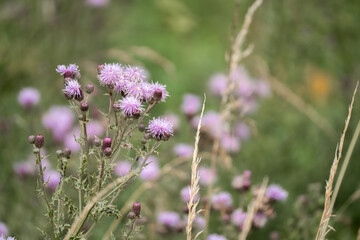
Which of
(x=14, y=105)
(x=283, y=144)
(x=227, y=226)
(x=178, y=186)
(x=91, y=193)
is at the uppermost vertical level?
(x=14, y=105)

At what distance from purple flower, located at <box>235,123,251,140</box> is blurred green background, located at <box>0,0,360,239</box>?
2.5 inches

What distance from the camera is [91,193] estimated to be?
138 centimetres

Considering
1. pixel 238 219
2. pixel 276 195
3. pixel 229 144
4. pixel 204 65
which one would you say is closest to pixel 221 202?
pixel 238 219

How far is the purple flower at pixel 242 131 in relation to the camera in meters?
3.11

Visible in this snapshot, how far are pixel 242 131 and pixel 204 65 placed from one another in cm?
154

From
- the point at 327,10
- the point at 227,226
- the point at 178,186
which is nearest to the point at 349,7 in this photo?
the point at 327,10

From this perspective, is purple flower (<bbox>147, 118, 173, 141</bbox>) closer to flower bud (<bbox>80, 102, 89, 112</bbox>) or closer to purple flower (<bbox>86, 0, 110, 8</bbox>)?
flower bud (<bbox>80, 102, 89, 112</bbox>)

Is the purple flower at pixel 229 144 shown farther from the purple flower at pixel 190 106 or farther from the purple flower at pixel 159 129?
the purple flower at pixel 159 129

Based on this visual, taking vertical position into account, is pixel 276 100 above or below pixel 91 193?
above

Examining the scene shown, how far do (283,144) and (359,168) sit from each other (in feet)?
1.41

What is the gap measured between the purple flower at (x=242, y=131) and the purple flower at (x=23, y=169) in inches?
49.1

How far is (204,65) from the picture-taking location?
4562mm

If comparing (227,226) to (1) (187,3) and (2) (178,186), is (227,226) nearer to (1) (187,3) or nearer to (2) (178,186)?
(2) (178,186)

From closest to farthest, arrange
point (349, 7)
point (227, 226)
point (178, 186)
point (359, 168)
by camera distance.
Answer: point (227, 226), point (178, 186), point (359, 168), point (349, 7)
